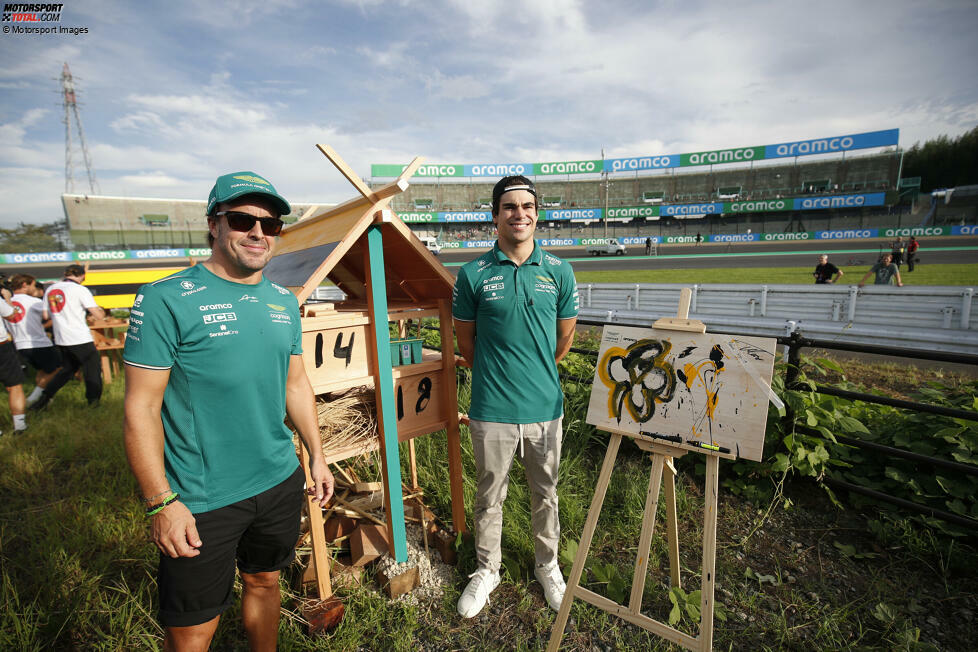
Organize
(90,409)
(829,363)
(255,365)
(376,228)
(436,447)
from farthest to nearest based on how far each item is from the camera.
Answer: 1. (90,409)
2. (436,447)
3. (829,363)
4. (376,228)
5. (255,365)

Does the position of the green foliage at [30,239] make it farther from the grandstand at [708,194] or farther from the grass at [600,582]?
the grass at [600,582]

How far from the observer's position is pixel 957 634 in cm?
222

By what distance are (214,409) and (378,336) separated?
1043 millimetres

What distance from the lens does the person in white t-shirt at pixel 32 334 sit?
18.6 ft

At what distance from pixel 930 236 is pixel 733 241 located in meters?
13.2

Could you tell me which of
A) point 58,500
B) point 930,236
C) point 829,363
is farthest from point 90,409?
point 930,236

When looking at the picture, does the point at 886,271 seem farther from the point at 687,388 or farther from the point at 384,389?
the point at 384,389

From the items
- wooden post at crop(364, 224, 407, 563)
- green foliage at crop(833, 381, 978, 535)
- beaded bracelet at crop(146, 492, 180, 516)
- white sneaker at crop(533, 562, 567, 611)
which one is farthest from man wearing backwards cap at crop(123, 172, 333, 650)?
green foliage at crop(833, 381, 978, 535)

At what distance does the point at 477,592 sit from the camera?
2.50 metres

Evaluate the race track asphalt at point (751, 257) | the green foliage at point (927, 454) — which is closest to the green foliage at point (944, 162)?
the race track asphalt at point (751, 257)

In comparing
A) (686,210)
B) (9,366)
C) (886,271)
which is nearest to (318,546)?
(9,366)

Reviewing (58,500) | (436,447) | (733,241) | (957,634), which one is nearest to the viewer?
(957,634)

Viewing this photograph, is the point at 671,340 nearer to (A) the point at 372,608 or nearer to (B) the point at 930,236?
(A) the point at 372,608

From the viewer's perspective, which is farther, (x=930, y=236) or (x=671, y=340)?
(x=930, y=236)
